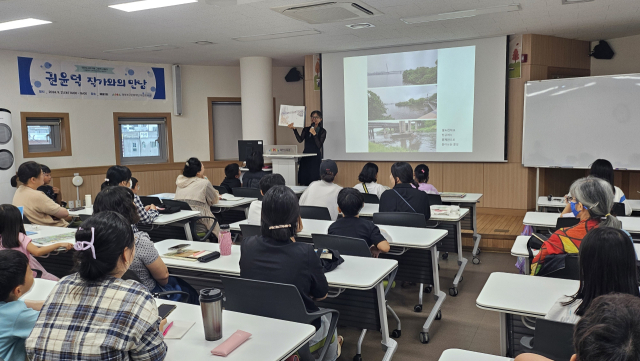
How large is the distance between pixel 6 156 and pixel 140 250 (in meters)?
6.19

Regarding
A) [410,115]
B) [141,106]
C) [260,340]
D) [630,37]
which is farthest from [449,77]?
[260,340]

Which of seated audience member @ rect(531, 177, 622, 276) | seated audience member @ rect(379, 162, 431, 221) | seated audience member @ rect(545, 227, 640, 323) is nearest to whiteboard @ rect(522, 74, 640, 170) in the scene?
seated audience member @ rect(379, 162, 431, 221)

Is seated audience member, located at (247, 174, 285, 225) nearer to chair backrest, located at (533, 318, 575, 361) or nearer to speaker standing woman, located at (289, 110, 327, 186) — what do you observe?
chair backrest, located at (533, 318, 575, 361)

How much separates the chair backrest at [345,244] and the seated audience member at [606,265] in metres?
1.37

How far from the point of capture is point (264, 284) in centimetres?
199

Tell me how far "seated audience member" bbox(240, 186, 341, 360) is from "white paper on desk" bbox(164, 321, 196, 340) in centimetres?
42

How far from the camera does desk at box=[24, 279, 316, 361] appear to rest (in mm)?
1622

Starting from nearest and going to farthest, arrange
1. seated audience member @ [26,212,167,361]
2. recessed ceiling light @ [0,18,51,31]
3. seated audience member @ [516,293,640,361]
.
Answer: seated audience member @ [516,293,640,361] → seated audience member @ [26,212,167,361] → recessed ceiling light @ [0,18,51,31]

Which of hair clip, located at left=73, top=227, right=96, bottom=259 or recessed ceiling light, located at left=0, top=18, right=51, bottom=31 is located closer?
hair clip, located at left=73, top=227, right=96, bottom=259

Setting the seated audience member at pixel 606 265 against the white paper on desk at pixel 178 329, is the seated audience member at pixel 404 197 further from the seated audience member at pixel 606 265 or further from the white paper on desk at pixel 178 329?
the white paper on desk at pixel 178 329

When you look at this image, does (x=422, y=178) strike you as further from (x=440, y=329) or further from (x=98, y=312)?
(x=98, y=312)

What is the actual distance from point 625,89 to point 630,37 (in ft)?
5.13

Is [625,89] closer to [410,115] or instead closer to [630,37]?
[630,37]

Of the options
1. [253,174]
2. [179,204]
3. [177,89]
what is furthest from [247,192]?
[177,89]
